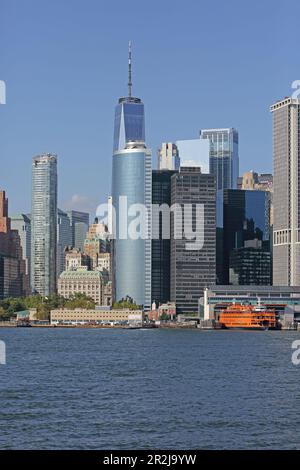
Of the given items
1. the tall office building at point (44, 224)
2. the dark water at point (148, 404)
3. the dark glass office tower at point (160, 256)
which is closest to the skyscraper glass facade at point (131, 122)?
the dark glass office tower at point (160, 256)

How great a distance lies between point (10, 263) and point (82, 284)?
11924mm

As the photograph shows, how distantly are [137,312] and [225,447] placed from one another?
330ft

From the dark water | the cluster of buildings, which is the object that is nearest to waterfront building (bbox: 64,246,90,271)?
the cluster of buildings

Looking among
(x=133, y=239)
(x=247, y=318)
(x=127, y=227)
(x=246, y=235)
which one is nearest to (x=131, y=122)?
(x=127, y=227)

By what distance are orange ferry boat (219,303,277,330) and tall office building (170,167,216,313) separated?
2170 centimetres

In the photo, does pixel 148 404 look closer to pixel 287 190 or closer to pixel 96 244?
pixel 287 190

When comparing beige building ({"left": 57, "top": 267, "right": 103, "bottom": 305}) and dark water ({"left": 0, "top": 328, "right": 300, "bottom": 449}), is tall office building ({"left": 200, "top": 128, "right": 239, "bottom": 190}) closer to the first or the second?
→ beige building ({"left": 57, "top": 267, "right": 103, "bottom": 305})

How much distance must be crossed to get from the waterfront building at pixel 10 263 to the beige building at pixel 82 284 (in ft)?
25.5

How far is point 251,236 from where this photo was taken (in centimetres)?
14050

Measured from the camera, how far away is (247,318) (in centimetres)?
9956

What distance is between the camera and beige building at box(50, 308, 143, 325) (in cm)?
11850

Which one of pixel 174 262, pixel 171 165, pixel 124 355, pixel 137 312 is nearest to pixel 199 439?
pixel 124 355

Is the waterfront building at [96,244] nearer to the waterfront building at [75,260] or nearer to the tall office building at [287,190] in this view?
the waterfront building at [75,260]

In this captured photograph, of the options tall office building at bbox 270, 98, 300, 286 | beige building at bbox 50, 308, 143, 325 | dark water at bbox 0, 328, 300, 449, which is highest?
tall office building at bbox 270, 98, 300, 286
